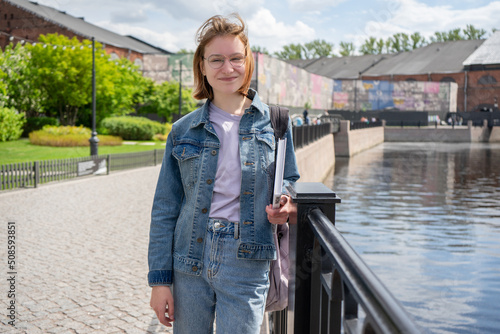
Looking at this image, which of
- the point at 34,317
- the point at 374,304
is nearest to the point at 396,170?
the point at 34,317

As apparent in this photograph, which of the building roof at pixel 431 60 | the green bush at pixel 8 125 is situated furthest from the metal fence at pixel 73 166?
the building roof at pixel 431 60

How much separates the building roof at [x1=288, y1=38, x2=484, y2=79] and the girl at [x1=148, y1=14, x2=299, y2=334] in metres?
84.6

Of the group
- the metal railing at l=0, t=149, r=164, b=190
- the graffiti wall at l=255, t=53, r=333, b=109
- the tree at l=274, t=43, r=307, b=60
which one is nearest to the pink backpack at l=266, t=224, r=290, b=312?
the metal railing at l=0, t=149, r=164, b=190

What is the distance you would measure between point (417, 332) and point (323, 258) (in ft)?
4.40

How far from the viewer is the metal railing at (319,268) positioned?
1.73 m

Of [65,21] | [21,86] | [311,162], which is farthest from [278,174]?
[65,21]

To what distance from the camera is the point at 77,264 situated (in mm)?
7266

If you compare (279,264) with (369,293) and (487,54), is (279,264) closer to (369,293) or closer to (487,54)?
(369,293)

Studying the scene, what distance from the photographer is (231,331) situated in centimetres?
226

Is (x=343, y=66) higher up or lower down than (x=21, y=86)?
higher up

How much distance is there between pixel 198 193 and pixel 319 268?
0.69 metres

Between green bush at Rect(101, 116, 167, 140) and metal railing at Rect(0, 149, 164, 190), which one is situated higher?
green bush at Rect(101, 116, 167, 140)

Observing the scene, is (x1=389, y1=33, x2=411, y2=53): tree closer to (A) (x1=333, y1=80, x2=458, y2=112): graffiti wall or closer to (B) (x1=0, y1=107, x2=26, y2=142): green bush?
(A) (x1=333, y1=80, x2=458, y2=112): graffiti wall

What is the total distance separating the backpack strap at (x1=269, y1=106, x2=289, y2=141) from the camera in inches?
97.1
